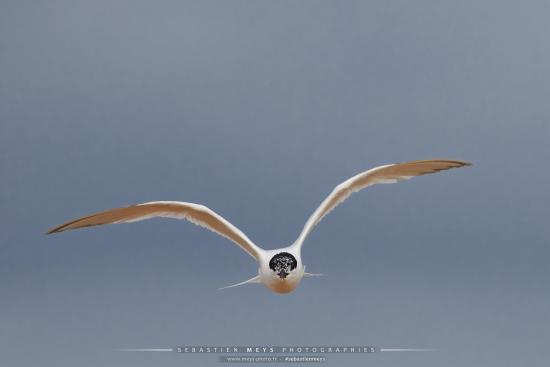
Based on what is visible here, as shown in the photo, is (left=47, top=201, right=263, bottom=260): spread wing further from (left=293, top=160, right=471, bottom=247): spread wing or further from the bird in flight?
(left=293, top=160, right=471, bottom=247): spread wing

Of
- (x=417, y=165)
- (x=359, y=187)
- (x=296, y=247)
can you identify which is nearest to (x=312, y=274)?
(x=296, y=247)

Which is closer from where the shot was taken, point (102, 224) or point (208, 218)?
point (102, 224)

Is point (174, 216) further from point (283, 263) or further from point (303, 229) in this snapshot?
point (303, 229)

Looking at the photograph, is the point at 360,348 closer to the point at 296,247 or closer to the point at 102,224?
the point at 296,247

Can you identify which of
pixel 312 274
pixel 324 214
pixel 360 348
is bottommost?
pixel 360 348

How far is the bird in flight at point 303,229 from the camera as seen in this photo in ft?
32.7

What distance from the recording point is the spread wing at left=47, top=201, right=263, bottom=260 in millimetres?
9258

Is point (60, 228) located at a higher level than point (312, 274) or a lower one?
higher

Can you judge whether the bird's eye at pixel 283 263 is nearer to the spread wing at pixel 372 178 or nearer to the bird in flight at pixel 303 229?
the bird in flight at pixel 303 229

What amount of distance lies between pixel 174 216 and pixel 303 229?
1933mm

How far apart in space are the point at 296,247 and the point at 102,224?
9.26ft

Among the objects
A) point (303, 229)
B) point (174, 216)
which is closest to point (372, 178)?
point (303, 229)

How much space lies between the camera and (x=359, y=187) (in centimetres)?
1077

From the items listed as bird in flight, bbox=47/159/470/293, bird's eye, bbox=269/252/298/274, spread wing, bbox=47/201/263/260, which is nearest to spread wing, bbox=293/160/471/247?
bird in flight, bbox=47/159/470/293
